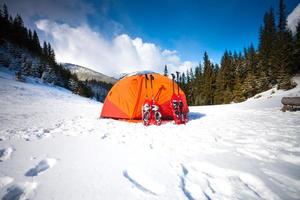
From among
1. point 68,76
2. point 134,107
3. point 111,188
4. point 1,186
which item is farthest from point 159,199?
point 68,76

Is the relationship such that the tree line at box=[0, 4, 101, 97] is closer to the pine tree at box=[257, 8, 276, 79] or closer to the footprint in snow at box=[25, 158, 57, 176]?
the footprint in snow at box=[25, 158, 57, 176]

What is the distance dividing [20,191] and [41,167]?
2.19 feet

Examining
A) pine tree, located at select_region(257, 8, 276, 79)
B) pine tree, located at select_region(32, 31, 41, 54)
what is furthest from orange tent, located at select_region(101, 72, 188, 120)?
pine tree, located at select_region(32, 31, 41, 54)

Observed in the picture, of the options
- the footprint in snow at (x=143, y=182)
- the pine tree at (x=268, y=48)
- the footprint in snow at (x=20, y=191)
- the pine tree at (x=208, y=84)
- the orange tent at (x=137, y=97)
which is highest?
the pine tree at (x=268, y=48)

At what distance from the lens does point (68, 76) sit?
228 feet

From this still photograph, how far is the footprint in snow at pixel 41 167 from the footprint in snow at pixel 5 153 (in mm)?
696

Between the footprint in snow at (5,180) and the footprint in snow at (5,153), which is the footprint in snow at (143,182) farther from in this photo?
the footprint in snow at (5,153)

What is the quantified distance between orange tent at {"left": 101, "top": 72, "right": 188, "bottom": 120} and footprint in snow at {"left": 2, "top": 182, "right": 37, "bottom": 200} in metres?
5.43

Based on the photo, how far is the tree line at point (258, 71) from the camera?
31.3m

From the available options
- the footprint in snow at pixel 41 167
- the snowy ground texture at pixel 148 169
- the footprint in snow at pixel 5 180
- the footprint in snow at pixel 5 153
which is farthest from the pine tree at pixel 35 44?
the footprint in snow at pixel 5 180

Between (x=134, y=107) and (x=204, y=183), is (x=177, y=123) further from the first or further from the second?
(x=204, y=183)

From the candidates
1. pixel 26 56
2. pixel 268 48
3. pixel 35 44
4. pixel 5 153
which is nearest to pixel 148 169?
pixel 5 153

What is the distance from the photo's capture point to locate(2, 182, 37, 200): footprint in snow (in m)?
1.68

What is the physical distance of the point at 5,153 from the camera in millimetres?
2898
